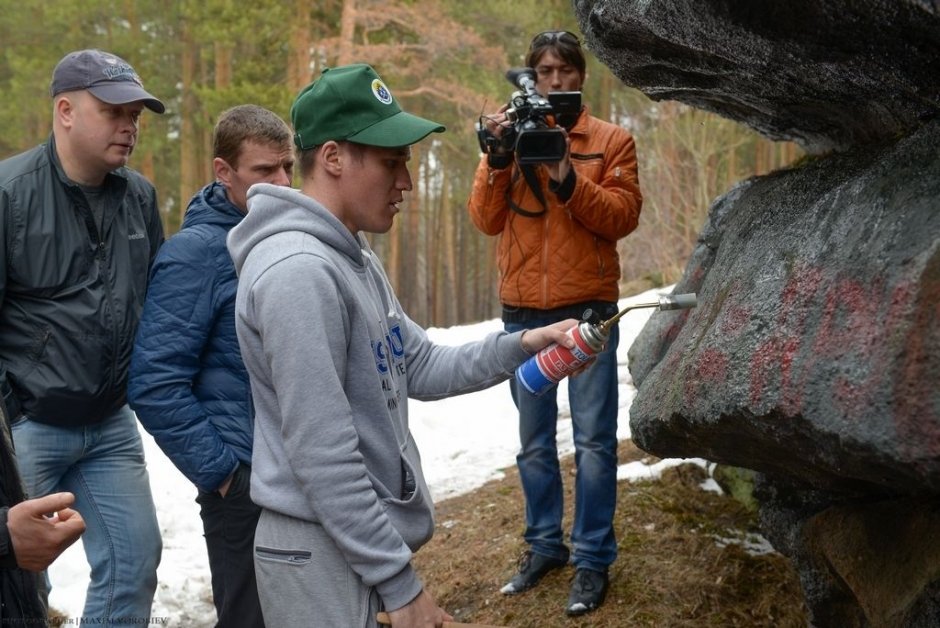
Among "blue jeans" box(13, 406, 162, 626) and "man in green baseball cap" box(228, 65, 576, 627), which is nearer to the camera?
"man in green baseball cap" box(228, 65, 576, 627)

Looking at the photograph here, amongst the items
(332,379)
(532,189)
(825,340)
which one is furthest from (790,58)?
(532,189)

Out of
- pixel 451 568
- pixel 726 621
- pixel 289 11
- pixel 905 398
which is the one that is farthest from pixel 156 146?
pixel 905 398

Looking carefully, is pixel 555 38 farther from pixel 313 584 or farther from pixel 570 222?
pixel 313 584

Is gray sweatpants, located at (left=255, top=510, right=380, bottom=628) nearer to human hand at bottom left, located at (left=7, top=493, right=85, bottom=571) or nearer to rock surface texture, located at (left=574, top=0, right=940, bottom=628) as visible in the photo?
human hand at bottom left, located at (left=7, top=493, right=85, bottom=571)

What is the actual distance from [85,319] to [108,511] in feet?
2.40

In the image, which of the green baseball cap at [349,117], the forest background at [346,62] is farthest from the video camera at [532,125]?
the forest background at [346,62]

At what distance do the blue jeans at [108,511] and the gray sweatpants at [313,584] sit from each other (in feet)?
4.56

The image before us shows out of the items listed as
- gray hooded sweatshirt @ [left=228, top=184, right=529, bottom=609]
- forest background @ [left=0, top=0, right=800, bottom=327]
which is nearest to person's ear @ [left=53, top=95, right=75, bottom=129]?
gray hooded sweatshirt @ [left=228, top=184, right=529, bottom=609]

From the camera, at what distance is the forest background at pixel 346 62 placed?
52.6ft

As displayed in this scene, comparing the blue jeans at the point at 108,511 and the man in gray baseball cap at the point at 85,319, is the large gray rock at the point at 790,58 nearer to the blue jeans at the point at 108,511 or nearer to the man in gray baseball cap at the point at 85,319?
the man in gray baseball cap at the point at 85,319

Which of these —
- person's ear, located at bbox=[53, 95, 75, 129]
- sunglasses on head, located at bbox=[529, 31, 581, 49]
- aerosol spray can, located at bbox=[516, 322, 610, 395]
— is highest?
sunglasses on head, located at bbox=[529, 31, 581, 49]

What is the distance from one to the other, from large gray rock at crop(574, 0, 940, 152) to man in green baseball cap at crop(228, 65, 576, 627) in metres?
0.74

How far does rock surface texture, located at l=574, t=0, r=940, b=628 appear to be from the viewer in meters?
2.01

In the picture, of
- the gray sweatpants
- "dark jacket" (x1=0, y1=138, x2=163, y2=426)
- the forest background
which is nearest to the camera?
the gray sweatpants
